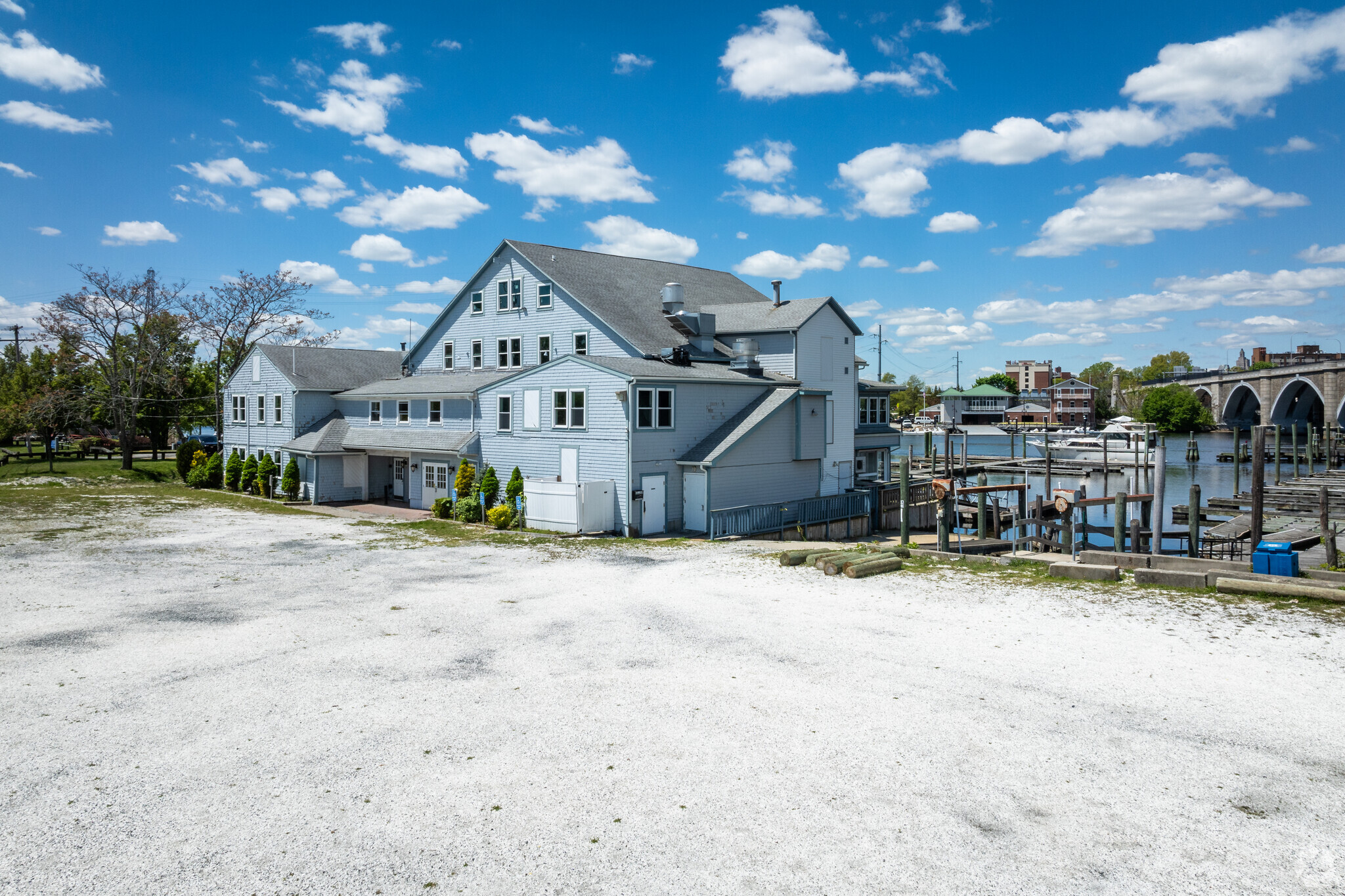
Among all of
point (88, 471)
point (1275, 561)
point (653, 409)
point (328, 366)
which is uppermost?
point (328, 366)

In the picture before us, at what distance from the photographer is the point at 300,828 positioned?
7.39 m

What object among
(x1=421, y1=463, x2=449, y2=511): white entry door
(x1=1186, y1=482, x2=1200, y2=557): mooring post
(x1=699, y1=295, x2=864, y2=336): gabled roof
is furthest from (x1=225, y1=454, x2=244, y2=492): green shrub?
(x1=1186, y1=482, x2=1200, y2=557): mooring post

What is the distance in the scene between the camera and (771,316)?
117 ft

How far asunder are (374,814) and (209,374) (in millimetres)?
77407

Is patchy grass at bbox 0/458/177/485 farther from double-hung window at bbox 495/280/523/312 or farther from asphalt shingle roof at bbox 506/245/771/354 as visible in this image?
asphalt shingle roof at bbox 506/245/771/354

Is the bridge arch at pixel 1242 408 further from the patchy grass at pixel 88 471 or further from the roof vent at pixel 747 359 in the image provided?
the patchy grass at pixel 88 471

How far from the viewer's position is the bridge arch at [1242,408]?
419ft

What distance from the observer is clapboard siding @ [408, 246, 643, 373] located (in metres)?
34.6

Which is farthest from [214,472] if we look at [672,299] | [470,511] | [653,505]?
[653,505]

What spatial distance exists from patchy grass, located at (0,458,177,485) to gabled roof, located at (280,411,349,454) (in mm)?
14162

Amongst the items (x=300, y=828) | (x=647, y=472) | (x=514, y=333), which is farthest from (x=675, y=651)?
(x=514, y=333)

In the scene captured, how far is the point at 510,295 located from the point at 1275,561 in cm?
3140

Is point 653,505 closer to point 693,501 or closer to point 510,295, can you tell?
point 693,501

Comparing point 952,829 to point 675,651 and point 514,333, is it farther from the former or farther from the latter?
point 514,333
